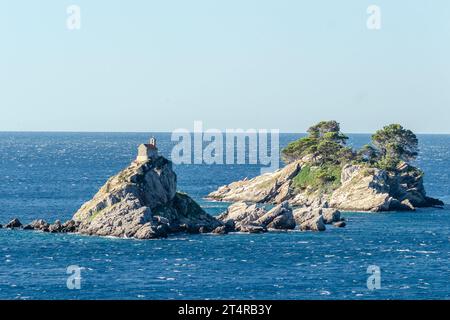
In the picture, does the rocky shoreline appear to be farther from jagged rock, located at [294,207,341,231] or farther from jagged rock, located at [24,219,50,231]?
jagged rock, located at [294,207,341,231]

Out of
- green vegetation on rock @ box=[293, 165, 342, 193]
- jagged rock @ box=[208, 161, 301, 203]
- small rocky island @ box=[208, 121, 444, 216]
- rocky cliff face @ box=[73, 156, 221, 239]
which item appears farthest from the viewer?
jagged rock @ box=[208, 161, 301, 203]

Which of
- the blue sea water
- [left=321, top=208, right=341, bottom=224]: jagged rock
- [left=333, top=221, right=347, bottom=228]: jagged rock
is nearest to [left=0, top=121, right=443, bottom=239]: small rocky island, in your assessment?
[left=321, top=208, right=341, bottom=224]: jagged rock

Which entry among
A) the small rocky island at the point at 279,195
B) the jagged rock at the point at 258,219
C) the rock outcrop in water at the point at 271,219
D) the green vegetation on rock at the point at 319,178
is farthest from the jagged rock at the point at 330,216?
the green vegetation on rock at the point at 319,178

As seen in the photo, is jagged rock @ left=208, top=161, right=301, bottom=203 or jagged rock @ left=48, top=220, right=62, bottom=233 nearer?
jagged rock @ left=48, top=220, right=62, bottom=233

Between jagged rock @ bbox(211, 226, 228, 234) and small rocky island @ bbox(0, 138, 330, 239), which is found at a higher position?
small rocky island @ bbox(0, 138, 330, 239)

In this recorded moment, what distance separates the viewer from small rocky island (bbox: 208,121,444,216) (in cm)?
17075

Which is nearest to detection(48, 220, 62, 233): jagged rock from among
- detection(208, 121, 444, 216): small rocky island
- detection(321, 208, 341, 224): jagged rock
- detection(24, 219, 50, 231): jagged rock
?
detection(24, 219, 50, 231): jagged rock

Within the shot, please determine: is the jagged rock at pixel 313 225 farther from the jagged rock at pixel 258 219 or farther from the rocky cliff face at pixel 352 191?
the rocky cliff face at pixel 352 191

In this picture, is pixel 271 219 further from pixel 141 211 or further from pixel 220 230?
pixel 141 211

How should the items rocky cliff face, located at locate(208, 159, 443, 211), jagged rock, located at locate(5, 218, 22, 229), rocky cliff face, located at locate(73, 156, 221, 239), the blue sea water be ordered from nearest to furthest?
the blue sea water < rocky cliff face, located at locate(73, 156, 221, 239) < jagged rock, located at locate(5, 218, 22, 229) < rocky cliff face, located at locate(208, 159, 443, 211)

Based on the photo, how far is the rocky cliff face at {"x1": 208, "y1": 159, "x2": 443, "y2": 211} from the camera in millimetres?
169750

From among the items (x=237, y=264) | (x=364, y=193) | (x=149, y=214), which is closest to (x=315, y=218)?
(x=149, y=214)

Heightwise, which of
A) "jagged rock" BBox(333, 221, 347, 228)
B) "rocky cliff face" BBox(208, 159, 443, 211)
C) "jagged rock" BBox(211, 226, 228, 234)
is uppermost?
"rocky cliff face" BBox(208, 159, 443, 211)

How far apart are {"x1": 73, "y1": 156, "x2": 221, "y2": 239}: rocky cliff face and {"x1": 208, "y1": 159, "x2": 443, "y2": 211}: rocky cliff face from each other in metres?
29.1
